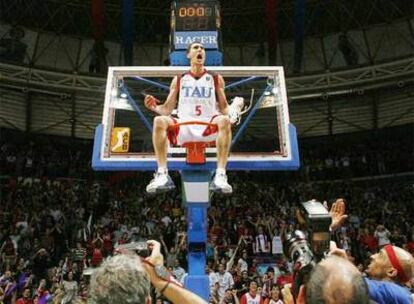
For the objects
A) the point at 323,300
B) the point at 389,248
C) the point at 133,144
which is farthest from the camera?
the point at 133,144

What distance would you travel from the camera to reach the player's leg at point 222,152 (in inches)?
203

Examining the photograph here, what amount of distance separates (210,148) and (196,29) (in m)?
1.80

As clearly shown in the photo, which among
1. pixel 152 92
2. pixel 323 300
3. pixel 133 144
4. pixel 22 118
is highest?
pixel 22 118

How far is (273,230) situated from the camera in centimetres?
1234

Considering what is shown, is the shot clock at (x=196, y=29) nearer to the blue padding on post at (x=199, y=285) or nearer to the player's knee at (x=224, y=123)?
the player's knee at (x=224, y=123)

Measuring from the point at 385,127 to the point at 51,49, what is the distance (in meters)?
11.2

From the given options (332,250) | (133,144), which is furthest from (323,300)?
(133,144)

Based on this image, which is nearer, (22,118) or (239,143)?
(239,143)

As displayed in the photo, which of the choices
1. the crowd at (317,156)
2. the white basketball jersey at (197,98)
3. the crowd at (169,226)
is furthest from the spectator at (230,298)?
the crowd at (317,156)

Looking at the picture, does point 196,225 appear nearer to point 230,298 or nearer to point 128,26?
point 230,298

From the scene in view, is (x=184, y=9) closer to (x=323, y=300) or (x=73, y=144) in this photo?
(x=323, y=300)

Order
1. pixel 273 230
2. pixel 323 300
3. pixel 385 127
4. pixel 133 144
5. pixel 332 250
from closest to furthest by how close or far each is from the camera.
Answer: pixel 323 300 → pixel 332 250 → pixel 133 144 → pixel 273 230 → pixel 385 127

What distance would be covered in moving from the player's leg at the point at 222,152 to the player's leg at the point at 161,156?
44cm

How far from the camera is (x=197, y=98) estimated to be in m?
5.90
